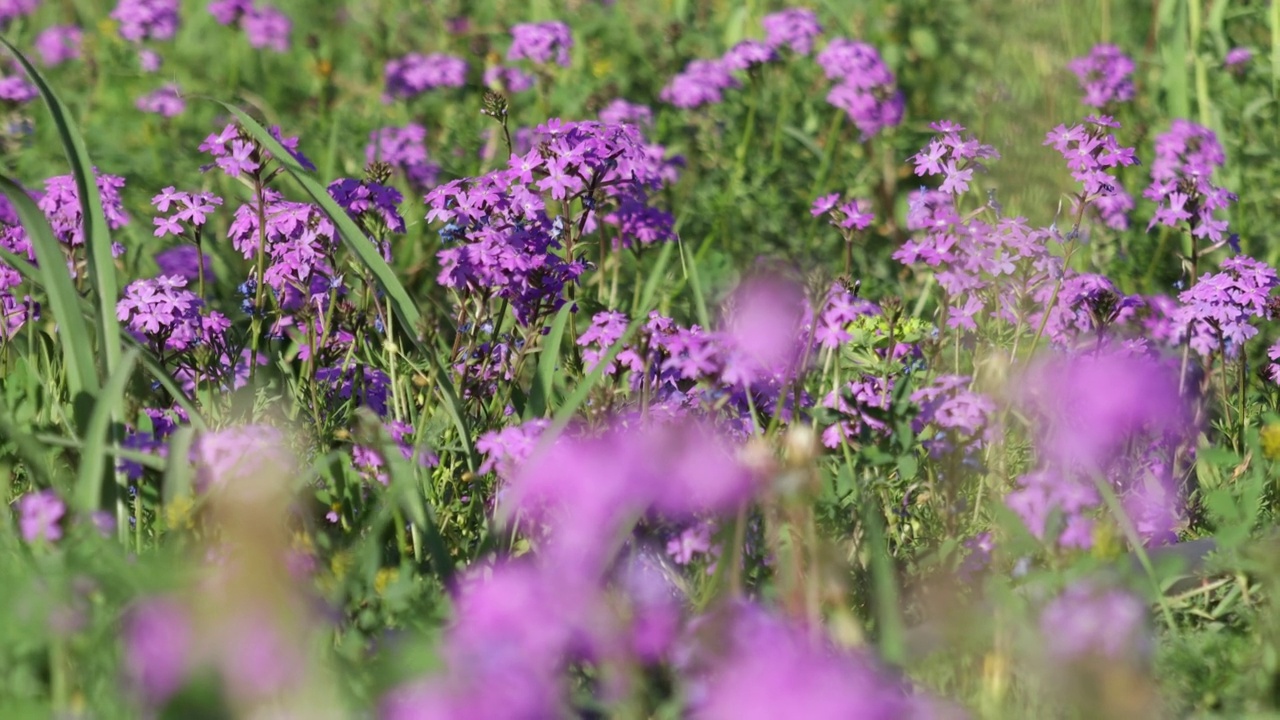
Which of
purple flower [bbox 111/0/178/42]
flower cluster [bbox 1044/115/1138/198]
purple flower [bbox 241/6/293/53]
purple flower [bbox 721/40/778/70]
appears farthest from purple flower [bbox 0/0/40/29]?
flower cluster [bbox 1044/115/1138/198]

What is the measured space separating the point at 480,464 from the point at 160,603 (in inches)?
43.5

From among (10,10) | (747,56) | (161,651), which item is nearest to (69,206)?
(161,651)

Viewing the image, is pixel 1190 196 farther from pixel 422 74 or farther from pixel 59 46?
pixel 59 46

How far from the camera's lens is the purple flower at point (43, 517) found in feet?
6.55

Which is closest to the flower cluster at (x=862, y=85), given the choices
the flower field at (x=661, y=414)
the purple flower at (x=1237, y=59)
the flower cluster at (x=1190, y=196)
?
the flower field at (x=661, y=414)

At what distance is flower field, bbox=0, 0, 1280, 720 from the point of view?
5.69 ft

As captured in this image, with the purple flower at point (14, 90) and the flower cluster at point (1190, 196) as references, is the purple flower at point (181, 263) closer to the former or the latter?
the purple flower at point (14, 90)

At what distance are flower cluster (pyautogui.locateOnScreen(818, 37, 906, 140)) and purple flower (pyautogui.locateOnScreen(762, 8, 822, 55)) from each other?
8 cm

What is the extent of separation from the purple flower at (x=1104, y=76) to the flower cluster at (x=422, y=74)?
214 cm

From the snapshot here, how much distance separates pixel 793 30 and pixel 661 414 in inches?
96.6

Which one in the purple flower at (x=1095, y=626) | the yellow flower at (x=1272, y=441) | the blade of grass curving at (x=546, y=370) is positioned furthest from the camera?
the blade of grass curving at (x=546, y=370)

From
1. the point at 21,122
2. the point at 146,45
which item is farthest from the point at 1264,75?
the point at 146,45

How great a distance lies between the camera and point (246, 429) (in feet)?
7.55

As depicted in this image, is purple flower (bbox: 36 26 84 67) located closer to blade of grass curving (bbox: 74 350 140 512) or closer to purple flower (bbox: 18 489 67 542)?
blade of grass curving (bbox: 74 350 140 512)
